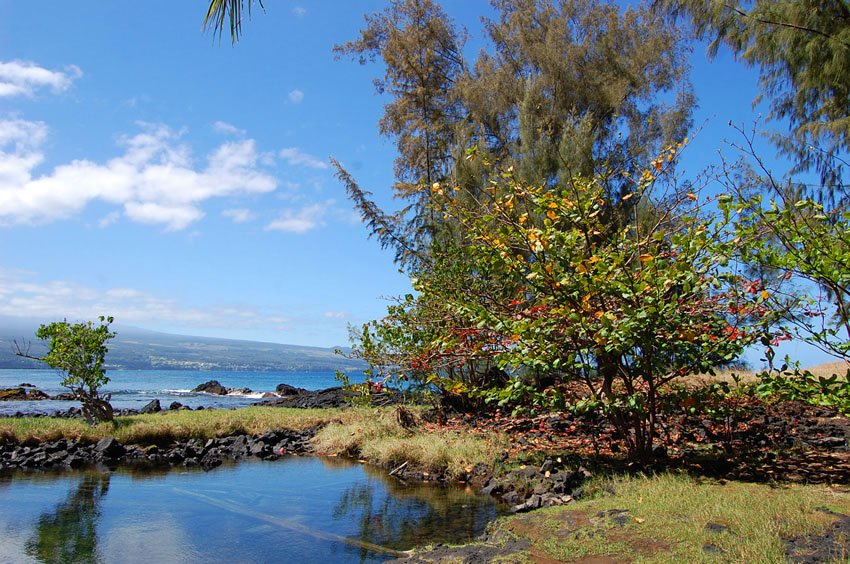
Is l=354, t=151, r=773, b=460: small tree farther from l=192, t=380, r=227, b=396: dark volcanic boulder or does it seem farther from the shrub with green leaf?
l=192, t=380, r=227, b=396: dark volcanic boulder

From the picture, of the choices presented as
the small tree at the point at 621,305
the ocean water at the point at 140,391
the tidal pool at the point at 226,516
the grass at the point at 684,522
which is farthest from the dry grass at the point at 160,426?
the grass at the point at 684,522

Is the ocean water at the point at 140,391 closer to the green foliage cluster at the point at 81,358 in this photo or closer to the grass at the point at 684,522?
the green foliage cluster at the point at 81,358

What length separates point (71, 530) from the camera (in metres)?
7.37

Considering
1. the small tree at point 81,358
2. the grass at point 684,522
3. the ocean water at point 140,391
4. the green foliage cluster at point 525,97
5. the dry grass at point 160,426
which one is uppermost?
A: the green foliage cluster at point 525,97

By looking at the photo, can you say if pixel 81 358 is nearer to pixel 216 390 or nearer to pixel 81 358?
pixel 81 358

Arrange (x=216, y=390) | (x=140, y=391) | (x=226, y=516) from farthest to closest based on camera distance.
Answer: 1. (x=140, y=391)
2. (x=216, y=390)
3. (x=226, y=516)

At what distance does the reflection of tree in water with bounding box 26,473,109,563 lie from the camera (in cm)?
643

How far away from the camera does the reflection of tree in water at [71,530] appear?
253 inches

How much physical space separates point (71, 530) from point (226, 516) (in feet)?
6.00

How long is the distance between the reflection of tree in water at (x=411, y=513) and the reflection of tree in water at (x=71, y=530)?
300 cm

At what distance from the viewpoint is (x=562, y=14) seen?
1692cm

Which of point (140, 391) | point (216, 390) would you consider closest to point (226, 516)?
point (216, 390)

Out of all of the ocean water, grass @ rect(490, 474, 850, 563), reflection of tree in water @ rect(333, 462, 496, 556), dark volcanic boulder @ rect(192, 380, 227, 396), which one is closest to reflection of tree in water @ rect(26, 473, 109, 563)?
reflection of tree in water @ rect(333, 462, 496, 556)

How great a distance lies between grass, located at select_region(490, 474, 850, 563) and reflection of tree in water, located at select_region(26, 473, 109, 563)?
4.60 metres
